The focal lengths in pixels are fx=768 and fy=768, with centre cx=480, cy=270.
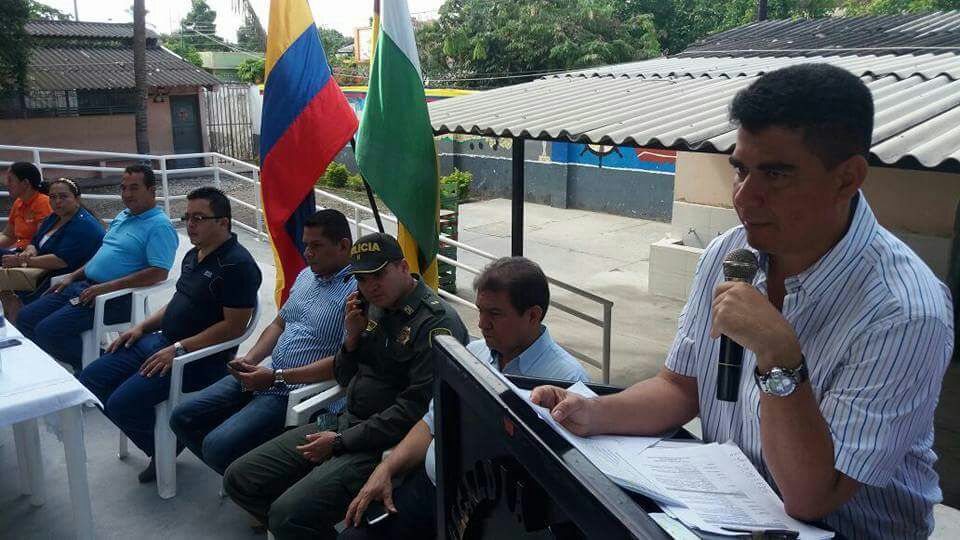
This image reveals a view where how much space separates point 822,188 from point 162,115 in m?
22.7

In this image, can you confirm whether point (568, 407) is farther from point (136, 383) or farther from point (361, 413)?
Answer: point (136, 383)

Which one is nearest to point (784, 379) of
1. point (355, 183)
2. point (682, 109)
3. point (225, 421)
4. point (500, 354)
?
point (500, 354)

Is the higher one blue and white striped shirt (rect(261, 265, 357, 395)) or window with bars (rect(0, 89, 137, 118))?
window with bars (rect(0, 89, 137, 118))

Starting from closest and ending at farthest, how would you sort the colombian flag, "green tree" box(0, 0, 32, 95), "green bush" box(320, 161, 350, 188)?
the colombian flag, "green tree" box(0, 0, 32, 95), "green bush" box(320, 161, 350, 188)

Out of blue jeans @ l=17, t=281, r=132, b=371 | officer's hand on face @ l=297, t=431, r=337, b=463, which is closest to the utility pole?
blue jeans @ l=17, t=281, r=132, b=371

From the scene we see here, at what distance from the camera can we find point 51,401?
9.46 feet

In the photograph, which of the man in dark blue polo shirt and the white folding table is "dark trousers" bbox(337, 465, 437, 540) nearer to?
the white folding table

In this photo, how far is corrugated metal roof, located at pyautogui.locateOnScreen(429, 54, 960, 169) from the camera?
133 inches

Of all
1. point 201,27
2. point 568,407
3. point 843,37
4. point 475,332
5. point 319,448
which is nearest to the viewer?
point 568,407

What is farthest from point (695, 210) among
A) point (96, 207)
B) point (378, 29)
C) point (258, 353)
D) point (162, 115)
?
point (162, 115)

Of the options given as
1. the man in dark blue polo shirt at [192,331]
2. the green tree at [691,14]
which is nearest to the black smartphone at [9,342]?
the man in dark blue polo shirt at [192,331]

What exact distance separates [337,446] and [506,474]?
202cm

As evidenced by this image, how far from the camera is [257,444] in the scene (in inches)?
132

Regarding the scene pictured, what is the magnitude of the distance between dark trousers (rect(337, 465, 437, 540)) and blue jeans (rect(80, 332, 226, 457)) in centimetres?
154
